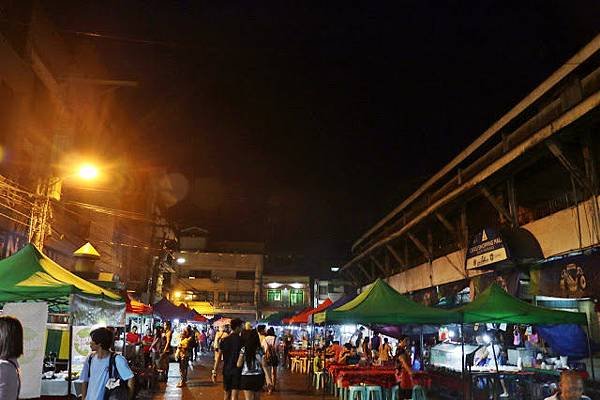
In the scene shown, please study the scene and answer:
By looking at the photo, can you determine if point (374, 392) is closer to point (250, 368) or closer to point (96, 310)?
point (250, 368)

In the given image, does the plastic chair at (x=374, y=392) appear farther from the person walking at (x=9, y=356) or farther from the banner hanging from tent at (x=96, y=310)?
the person walking at (x=9, y=356)

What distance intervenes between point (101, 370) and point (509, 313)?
27.7 feet

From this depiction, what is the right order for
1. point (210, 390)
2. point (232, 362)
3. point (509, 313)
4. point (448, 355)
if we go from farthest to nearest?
1. point (448, 355)
2. point (210, 390)
3. point (509, 313)
4. point (232, 362)

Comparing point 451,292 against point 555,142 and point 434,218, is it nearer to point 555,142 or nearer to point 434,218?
point 434,218

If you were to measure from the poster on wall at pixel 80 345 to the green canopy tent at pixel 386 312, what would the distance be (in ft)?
17.5

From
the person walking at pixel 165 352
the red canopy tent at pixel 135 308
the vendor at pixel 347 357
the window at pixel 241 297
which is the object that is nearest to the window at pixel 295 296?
the window at pixel 241 297

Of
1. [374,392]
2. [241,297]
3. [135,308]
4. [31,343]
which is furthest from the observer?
[241,297]

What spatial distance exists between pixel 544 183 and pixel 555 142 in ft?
10.6

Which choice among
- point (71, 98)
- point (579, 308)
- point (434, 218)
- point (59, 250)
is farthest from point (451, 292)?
point (71, 98)

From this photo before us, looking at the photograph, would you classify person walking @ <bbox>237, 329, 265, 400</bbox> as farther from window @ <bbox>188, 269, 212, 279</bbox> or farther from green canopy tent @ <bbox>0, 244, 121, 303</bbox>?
window @ <bbox>188, 269, 212, 279</bbox>

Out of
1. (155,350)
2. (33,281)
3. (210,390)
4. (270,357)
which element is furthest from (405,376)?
(155,350)

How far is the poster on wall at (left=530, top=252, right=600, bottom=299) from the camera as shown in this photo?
420 inches

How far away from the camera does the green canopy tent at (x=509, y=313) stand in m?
10.4

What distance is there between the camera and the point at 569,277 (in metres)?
11.6
